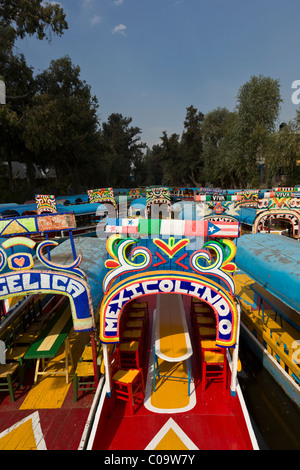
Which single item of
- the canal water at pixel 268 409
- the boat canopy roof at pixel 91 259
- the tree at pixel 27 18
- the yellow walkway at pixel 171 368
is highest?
the tree at pixel 27 18

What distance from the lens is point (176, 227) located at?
698cm

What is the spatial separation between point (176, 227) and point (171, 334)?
3.20m

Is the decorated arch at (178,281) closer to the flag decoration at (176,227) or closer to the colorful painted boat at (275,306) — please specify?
the flag decoration at (176,227)

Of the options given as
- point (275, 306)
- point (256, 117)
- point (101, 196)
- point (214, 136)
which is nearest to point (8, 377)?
point (275, 306)

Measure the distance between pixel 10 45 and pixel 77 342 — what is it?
3408cm

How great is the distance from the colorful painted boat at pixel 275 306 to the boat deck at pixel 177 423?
6.61 feet

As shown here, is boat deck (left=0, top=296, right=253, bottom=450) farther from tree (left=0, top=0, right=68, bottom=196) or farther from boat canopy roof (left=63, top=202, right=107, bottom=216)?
tree (left=0, top=0, right=68, bottom=196)

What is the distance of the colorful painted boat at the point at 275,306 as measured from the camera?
7.18 metres

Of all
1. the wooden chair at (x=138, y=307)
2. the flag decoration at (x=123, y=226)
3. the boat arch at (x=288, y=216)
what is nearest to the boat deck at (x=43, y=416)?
the wooden chair at (x=138, y=307)

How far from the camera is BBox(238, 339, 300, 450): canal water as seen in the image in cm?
688

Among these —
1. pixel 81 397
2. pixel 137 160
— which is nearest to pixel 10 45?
pixel 81 397

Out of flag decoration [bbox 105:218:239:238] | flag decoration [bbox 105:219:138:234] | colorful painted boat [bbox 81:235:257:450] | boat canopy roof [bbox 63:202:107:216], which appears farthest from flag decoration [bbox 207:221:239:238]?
boat canopy roof [bbox 63:202:107:216]

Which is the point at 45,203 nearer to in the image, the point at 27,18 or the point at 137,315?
the point at 137,315

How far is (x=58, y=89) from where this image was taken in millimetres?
38281
